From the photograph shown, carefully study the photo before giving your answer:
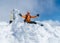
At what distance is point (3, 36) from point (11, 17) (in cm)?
364

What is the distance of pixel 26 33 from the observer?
183 feet

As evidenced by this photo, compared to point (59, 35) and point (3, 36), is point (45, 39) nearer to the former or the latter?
point (59, 35)

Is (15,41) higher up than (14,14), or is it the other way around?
(14,14)

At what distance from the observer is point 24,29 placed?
183ft

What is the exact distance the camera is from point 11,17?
5625cm

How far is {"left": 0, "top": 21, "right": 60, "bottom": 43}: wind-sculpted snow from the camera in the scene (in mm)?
54938

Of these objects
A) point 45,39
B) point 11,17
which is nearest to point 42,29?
point 45,39

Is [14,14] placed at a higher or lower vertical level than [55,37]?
higher

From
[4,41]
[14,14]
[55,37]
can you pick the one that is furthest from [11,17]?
[55,37]

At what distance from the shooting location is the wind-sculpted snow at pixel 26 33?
180ft

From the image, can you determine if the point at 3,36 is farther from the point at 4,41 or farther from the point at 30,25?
the point at 30,25

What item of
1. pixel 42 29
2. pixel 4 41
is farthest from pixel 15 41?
pixel 42 29

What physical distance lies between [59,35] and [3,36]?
31.3ft

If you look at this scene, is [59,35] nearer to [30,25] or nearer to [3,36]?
[30,25]
